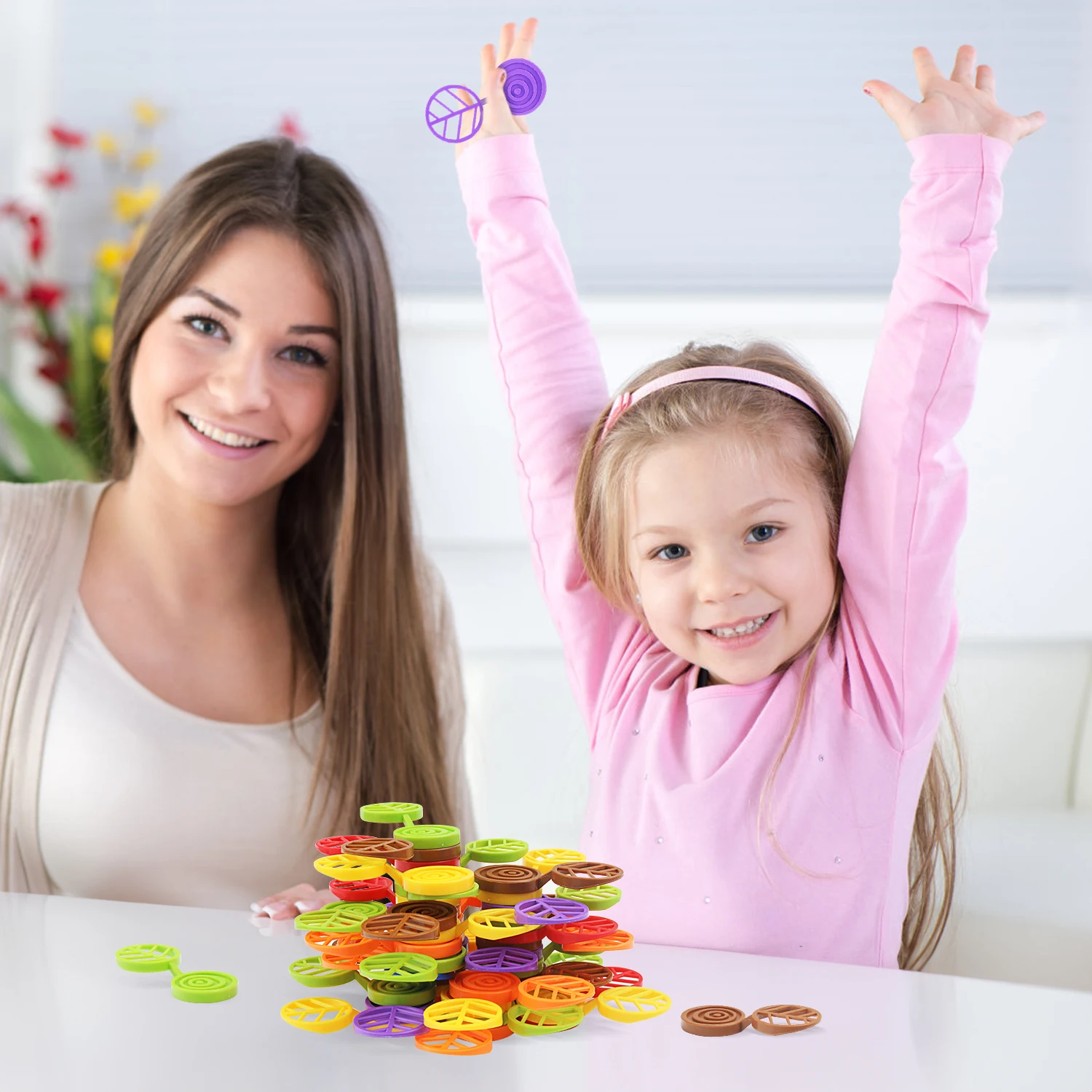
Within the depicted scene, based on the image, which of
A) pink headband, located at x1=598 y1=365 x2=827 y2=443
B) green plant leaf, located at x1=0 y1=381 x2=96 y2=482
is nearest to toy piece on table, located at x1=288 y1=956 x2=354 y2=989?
pink headband, located at x1=598 y1=365 x2=827 y2=443

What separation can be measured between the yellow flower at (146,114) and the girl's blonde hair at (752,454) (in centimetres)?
194

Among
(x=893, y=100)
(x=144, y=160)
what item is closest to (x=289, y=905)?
(x=893, y=100)

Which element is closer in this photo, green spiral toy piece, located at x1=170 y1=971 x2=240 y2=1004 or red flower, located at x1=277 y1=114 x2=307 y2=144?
green spiral toy piece, located at x1=170 y1=971 x2=240 y2=1004

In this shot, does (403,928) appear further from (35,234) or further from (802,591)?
(35,234)

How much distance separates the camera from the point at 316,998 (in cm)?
77

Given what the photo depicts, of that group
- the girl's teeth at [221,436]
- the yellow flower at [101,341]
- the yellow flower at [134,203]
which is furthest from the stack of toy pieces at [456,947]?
the yellow flower at [134,203]

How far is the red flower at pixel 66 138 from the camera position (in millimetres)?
2654

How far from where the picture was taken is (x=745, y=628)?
1.01m

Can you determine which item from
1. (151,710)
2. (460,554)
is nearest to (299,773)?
(151,710)

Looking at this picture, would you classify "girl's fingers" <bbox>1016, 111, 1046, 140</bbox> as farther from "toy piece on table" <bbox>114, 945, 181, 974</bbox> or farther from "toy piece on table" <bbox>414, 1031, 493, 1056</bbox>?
"toy piece on table" <bbox>114, 945, 181, 974</bbox>

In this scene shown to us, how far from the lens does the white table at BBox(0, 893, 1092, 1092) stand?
2.24 feet

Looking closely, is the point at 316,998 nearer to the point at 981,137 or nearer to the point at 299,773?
the point at 299,773

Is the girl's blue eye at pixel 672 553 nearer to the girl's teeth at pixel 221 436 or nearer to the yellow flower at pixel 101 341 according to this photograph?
the girl's teeth at pixel 221 436

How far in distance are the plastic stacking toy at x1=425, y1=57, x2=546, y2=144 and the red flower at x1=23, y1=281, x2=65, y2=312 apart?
5.93ft
